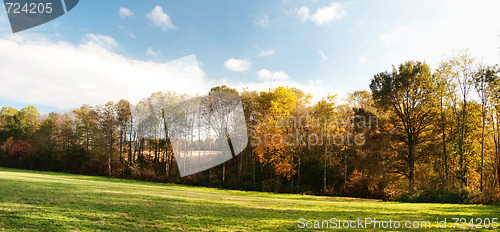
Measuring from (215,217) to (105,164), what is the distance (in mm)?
39857

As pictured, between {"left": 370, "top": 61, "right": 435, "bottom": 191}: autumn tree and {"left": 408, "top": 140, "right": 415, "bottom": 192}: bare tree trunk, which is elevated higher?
{"left": 370, "top": 61, "right": 435, "bottom": 191}: autumn tree

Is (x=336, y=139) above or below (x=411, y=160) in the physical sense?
above

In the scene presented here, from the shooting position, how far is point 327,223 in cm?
851

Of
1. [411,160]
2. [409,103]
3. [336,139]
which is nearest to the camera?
[411,160]

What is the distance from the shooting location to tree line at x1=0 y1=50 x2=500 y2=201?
877 inches

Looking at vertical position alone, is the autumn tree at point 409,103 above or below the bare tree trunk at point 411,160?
above

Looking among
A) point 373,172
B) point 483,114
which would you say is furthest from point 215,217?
point 483,114

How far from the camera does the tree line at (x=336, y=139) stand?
73.0 ft

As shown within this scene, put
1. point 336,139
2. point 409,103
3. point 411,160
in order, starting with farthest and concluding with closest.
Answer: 1. point 336,139
2. point 409,103
3. point 411,160

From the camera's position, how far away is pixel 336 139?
29797 millimetres

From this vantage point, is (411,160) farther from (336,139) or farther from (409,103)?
(336,139)

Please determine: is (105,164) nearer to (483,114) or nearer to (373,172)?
(373,172)

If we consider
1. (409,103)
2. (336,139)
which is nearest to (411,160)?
(409,103)

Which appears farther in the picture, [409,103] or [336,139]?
[336,139]
